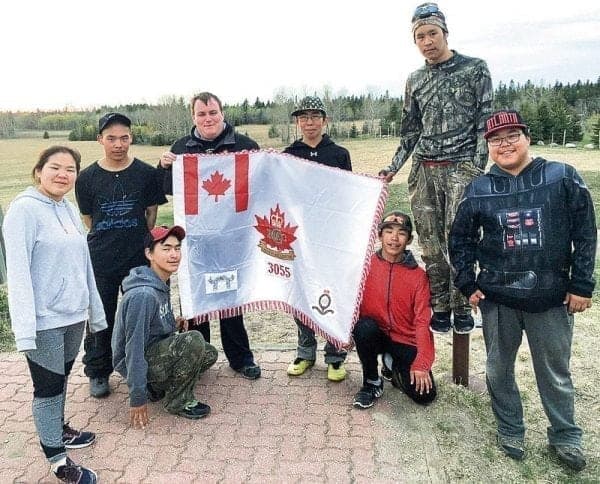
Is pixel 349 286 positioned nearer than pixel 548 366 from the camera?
No

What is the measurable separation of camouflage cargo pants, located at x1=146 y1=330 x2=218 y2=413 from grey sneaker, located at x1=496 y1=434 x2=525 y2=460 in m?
2.23

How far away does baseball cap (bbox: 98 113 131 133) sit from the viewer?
3990 mm

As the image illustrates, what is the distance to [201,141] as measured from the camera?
4.33 metres

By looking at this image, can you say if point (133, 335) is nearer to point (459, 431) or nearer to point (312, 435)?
point (312, 435)

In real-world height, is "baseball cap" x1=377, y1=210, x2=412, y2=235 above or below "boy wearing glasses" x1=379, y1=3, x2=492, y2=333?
below

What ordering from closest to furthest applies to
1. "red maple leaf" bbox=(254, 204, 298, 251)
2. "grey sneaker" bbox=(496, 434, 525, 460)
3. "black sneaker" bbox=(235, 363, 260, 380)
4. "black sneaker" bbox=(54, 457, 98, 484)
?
"black sneaker" bbox=(54, 457, 98, 484)
"grey sneaker" bbox=(496, 434, 525, 460)
"red maple leaf" bbox=(254, 204, 298, 251)
"black sneaker" bbox=(235, 363, 260, 380)

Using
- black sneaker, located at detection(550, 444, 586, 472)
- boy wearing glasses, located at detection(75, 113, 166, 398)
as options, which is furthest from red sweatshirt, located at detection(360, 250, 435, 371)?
boy wearing glasses, located at detection(75, 113, 166, 398)

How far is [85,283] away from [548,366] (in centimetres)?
292

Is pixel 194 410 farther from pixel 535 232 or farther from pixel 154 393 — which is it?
pixel 535 232

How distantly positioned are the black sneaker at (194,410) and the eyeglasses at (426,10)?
10.7ft

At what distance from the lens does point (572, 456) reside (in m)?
3.46

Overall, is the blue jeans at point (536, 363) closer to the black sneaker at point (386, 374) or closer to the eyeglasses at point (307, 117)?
the black sneaker at point (386, 374)

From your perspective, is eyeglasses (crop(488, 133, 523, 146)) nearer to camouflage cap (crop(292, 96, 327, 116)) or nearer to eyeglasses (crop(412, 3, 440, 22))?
eyeglasses (crop(412, 3, 440, 22))

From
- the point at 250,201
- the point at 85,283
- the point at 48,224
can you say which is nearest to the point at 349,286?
the point at 250,201
